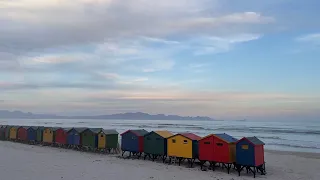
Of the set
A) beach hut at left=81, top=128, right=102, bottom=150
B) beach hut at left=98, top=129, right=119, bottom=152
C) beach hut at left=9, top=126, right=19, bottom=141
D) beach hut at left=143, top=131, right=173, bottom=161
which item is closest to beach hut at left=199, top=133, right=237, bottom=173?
beach hut at left=143, top=131, right=173, bottom=161

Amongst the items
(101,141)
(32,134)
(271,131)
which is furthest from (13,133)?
(271,131)

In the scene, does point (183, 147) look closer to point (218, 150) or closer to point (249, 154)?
point (218, 150)

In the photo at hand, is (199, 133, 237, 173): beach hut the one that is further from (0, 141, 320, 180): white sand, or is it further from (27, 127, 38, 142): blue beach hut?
(27, 127, 38, 142): blue beach hut

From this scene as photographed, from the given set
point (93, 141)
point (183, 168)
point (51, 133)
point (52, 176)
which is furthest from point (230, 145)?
point (51, 133)

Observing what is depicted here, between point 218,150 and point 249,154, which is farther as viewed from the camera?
point 218,150

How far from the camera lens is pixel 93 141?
2648cm

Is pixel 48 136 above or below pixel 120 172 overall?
above

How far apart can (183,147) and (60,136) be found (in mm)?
15426

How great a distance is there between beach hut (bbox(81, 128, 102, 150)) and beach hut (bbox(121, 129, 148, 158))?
3.88 m

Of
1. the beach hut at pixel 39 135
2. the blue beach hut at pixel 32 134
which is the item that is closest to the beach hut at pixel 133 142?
the beach hut at pixel 39 135

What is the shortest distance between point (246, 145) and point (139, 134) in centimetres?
869

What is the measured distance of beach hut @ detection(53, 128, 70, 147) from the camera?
29.6m

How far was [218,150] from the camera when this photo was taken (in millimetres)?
18078

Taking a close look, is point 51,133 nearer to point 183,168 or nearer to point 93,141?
point 93,141
